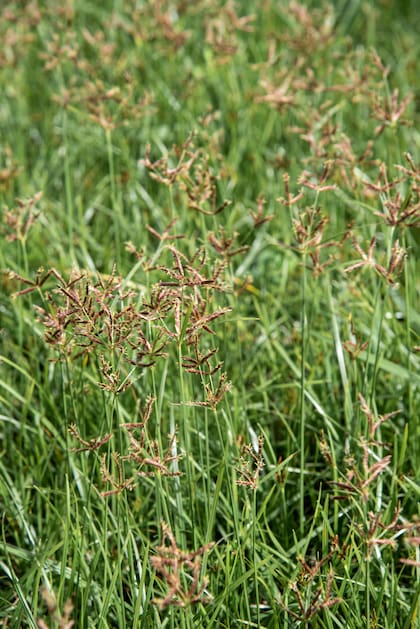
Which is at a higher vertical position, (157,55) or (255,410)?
(157,55)

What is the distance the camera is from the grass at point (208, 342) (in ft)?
A: 5.16

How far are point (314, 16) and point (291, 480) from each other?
2486mm

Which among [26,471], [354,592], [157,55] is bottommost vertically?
[26,471]

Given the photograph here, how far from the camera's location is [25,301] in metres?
2.81

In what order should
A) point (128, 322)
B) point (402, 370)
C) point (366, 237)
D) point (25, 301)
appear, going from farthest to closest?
point (25, 301)
point (366, 237)
point (402, 370)
point (128, 322)

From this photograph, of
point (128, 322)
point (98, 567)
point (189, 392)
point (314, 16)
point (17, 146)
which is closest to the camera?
point (128, 322)

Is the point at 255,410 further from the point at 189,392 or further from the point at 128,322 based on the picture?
the point at 128,322

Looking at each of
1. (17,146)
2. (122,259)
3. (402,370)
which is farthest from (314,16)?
(402,370)

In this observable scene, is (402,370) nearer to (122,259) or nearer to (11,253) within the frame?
(122,259)

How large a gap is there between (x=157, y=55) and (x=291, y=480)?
2.29m

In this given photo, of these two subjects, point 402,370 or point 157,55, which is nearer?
point 402,370

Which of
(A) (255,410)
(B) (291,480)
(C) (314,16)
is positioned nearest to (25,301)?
(A) (255,410)

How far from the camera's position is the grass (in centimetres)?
157

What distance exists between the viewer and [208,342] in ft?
7.39
